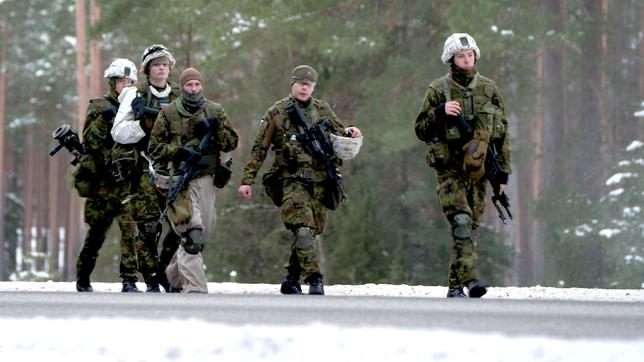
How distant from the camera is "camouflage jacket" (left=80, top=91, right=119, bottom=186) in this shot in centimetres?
1498

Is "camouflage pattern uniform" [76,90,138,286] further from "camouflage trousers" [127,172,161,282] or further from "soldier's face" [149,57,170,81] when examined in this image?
"soldier's face" [149,57,170,81]

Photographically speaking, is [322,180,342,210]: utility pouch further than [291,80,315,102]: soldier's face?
Yes

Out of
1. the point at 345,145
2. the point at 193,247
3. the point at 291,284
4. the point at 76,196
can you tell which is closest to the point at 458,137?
the point at 345,145

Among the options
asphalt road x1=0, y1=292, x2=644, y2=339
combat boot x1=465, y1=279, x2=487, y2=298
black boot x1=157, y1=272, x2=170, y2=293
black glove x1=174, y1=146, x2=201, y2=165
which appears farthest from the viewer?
black boot x1=157, y1=272, x2=170, y2=293

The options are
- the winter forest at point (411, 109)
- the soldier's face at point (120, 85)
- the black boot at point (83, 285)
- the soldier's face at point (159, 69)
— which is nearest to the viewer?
the soldier's face at point (159, 69)

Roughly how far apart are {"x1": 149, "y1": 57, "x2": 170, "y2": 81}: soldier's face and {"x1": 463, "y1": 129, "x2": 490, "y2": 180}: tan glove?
2.86 meters

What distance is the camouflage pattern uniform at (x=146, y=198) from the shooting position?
47.4 ft

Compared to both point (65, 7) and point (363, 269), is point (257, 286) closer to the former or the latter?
point (363, 269)

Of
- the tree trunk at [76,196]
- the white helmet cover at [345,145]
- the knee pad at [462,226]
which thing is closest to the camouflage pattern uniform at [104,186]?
the white helmet cover at [345,145]

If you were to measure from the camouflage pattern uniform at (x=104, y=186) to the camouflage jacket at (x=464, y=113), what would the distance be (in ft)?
10.2

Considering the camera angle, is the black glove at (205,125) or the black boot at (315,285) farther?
the black boot at (315,285)

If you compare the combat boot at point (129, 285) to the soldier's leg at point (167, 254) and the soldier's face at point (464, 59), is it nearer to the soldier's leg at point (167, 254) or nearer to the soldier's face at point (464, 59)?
the soldier's leg at point (167, 254)

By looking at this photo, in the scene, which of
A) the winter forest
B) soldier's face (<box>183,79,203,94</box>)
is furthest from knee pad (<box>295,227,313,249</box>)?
the winter forest

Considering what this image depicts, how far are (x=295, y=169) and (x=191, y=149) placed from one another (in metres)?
0.90
